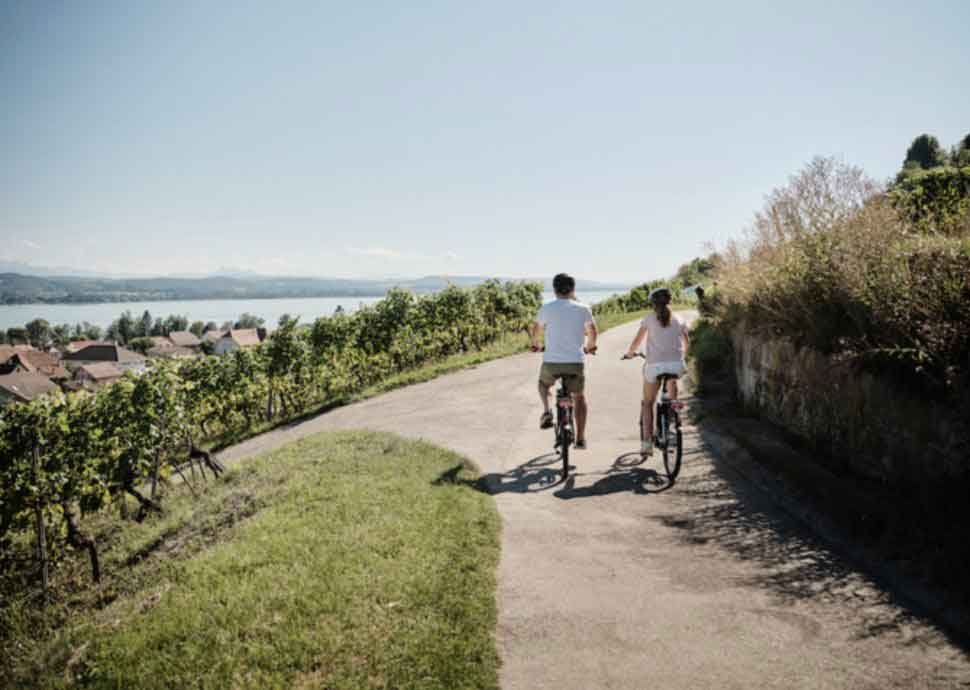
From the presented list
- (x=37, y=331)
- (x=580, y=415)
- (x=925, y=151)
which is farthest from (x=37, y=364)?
(x=925, y=151)

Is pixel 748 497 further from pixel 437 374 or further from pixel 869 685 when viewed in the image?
pixel 437 374

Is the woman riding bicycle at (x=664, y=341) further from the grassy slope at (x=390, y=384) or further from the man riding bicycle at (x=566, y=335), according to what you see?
the grassy slope at (x=390, y=384)

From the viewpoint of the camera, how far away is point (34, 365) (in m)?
101

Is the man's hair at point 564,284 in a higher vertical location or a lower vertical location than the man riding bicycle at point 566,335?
higher

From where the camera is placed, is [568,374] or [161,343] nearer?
[568,374]

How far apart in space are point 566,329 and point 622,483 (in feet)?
6.45

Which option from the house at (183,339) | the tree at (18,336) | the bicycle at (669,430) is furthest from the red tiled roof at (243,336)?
the bicycle at (669,430)

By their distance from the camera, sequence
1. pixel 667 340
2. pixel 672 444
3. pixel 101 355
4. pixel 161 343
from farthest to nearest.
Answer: pixel 161 343 < pixel 101 355 < pixel 667 340 < pixel 672 444

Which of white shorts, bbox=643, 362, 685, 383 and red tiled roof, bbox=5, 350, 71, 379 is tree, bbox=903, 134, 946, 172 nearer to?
white shorts, bbox=643, 362, 685, 383

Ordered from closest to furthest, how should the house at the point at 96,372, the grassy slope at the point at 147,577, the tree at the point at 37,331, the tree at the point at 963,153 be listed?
the grassy slope at the point at 147,577
the tree at the point at 963,153
the house at the point at 96,372
the tree at the point at 37,331

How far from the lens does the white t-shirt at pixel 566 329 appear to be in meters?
6.71

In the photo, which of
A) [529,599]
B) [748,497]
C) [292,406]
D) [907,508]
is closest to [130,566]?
[529,599]

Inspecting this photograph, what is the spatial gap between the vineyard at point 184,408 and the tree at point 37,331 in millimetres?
189594

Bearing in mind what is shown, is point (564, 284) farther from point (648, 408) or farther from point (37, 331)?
point (37, 331)
